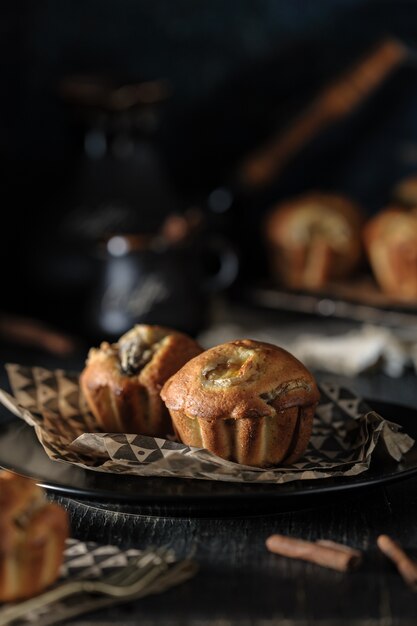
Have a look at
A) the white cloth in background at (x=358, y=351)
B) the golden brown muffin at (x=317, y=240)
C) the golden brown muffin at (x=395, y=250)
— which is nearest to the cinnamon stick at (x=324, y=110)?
the golden brown muffin at (x=317, y=240)

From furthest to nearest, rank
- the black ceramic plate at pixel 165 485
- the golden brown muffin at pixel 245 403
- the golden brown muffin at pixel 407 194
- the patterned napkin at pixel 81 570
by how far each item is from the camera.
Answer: the golden brown muffin at pixel 407 194 → the golden brown muffin at pixel 245 403 → the black ceramic plate at pixel 165 485 → the patterned napkin at pixel 81 570

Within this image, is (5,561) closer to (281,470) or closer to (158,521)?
(158,521)

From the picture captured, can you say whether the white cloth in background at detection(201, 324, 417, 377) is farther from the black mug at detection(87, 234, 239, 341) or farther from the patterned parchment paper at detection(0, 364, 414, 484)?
the patterned parchment paper at detection(0, 364, 414, 484)

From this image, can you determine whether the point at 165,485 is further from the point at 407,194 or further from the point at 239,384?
the point at 407,194

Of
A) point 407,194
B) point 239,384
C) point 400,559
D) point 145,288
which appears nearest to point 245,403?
point 239,384

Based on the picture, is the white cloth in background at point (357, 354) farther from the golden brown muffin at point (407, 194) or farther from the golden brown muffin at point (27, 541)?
the golden brown muffin at point (27, 541)

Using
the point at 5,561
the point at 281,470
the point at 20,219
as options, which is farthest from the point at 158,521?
the point at 20,219
